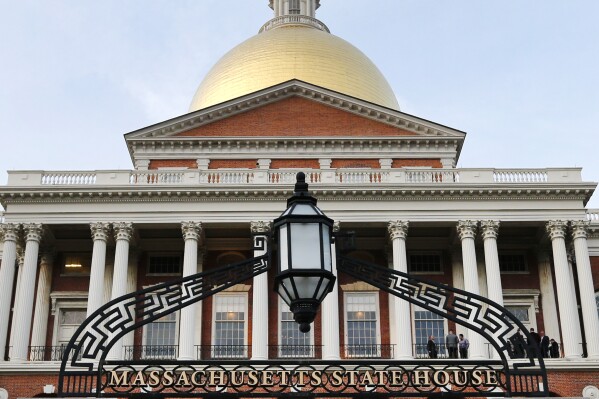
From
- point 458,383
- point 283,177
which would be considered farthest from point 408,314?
point 458,383

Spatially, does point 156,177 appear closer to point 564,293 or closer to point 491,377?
point 564,293

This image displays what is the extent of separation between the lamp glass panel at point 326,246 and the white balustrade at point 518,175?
124 ft

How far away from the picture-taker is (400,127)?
47500 millimetres

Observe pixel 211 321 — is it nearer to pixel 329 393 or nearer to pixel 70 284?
pixel 70 284

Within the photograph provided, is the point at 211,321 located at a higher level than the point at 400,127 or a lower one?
lower

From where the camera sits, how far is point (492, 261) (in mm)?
41062

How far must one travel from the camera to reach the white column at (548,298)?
43.0 m

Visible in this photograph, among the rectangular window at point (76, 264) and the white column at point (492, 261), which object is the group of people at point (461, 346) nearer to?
the white column at point (492, 261)

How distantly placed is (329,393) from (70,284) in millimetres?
40145

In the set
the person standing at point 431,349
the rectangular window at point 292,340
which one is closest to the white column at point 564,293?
the person standing at point 431,349

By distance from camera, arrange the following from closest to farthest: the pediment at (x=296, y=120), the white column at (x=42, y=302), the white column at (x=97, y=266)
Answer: the white column at (x=97, y=266), the white column at (x=42, y=302), the pediment at (x=296, y=120)

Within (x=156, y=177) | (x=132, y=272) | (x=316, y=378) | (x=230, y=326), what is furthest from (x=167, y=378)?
(x=132, y=272)

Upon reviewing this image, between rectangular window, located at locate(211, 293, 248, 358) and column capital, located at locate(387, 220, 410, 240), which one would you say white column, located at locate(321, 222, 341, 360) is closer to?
column capital, located at locate(387, 220, 410, 240)

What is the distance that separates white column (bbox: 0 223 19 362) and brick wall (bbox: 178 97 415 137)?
1026cm
